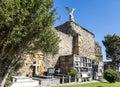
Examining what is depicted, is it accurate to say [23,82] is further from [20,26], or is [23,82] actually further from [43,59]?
[43,59]

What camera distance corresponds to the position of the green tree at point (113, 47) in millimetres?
38031

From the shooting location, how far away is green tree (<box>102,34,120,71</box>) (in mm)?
38031

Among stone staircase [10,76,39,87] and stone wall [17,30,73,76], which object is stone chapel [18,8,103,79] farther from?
stone staircase [10,76,39,87]

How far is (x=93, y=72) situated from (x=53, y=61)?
661cm

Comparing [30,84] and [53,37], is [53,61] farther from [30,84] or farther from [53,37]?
[53,37]

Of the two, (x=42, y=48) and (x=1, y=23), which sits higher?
(x=1, y=23)

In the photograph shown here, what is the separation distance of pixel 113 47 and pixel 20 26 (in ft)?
98.2

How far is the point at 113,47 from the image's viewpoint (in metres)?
37.9

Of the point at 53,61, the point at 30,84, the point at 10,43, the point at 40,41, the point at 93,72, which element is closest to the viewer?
the point at 10,43

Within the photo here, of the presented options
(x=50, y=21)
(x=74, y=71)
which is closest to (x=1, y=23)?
(x=50, y=21)

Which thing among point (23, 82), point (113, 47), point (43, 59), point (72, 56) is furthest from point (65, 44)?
point (23, 82)

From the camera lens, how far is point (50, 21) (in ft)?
38.4

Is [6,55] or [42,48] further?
[42,48]

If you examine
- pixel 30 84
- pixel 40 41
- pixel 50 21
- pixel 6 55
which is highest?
pixel 50 21
